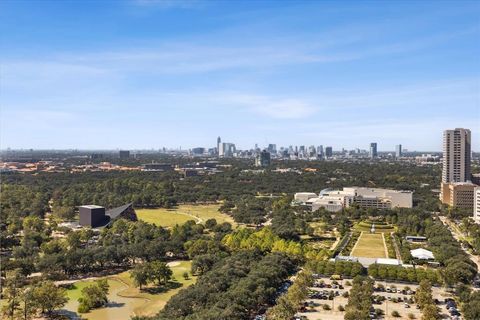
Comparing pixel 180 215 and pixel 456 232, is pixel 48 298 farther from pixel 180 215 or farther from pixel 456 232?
pixel 456 232

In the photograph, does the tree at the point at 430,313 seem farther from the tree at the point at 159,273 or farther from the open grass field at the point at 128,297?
the tree at the point at 159,273

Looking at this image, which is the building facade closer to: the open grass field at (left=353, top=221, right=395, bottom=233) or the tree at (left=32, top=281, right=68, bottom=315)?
the open grass field at (left=353, top=221, right=395, bottom=233)

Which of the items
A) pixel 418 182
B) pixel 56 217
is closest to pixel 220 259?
pixel 56 217

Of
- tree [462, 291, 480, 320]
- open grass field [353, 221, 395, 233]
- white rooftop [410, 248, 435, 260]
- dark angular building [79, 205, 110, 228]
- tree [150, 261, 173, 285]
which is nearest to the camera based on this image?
tree [462, 291, 480, 320]

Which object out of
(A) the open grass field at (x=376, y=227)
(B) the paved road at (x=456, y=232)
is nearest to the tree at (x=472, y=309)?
(B) the paved road at (x=456, y=232)

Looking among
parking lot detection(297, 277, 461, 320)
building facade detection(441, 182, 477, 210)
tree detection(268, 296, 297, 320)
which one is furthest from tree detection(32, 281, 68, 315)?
building facade detection(441, 182, 477, 210)

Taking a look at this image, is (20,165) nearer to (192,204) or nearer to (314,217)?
(192,204)

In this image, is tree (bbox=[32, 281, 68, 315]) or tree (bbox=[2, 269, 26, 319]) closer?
tree (bbox=[2, 269, 26, 319])
